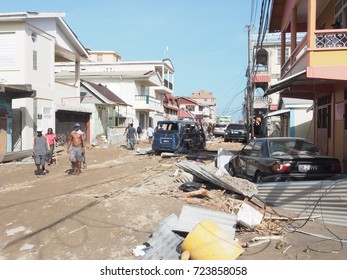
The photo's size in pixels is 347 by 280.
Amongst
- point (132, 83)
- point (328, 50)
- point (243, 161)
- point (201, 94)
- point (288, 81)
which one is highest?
point (201, 94)

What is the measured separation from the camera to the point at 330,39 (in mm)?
9055

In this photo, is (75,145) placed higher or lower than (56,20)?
lower

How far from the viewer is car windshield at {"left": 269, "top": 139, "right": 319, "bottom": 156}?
28.8ft

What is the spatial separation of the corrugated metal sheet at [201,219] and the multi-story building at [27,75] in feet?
39.8

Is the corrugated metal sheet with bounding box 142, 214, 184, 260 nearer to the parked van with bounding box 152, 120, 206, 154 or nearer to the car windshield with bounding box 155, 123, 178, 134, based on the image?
the parked van with bounding box 152, 120, 206, 154

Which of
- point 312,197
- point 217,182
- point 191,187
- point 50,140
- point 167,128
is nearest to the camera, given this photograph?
point 312,197

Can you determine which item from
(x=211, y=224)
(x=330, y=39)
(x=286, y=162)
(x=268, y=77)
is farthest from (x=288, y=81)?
(x=268, y=77)

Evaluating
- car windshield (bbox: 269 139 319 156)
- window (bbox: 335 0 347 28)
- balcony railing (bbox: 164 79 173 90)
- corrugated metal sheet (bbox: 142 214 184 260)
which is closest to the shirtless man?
car windshield (bbox: 269 139 319 156)

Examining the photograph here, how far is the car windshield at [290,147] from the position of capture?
8.77 m

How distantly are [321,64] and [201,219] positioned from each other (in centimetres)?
543

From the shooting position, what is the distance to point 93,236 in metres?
6.00

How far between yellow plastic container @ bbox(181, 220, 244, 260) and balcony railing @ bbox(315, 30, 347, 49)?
6237 mm

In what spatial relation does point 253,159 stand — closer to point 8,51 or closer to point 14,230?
point 14,230

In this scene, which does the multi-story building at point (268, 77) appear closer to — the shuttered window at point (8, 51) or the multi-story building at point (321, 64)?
the multi-story building at point (321, 64)
